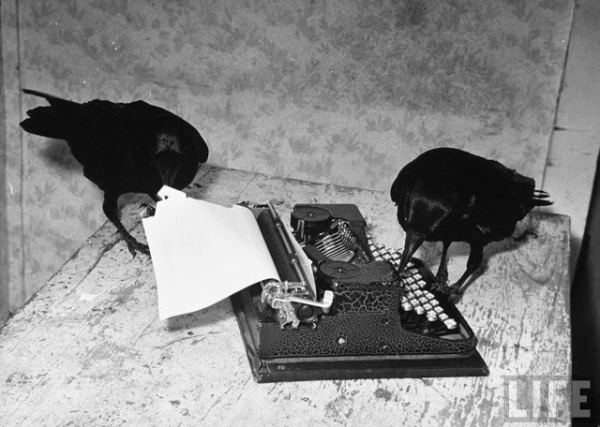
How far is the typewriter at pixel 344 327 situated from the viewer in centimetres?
114

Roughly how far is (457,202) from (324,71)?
3.05ft

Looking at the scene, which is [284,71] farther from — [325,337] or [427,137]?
[325,337]

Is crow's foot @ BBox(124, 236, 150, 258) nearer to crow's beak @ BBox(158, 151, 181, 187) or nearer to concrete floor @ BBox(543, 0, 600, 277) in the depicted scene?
crow's beak @ BBox(158, 151, 181, 187)

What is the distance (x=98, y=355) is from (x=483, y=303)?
76cm

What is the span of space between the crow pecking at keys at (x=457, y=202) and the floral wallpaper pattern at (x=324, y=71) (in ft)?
2.09

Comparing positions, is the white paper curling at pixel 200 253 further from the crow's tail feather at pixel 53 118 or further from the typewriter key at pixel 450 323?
the crow's tail feather at pixel 53 118

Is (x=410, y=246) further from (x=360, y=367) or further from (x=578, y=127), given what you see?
(x=578, y=127)

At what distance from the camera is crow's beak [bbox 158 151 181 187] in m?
1.55

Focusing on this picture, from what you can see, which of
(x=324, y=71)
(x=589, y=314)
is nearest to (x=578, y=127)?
(x=589, y=314)

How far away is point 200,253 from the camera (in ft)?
3.89

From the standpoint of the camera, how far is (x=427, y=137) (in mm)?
2193

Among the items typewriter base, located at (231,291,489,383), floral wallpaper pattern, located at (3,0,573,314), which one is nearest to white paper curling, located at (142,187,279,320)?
typewriter base, located at (231,291,489,383)

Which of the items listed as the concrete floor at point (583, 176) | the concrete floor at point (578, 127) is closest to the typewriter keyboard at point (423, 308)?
the concrete floor at point (583, 176)

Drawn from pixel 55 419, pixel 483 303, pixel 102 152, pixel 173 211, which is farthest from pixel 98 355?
pixel 483 303
